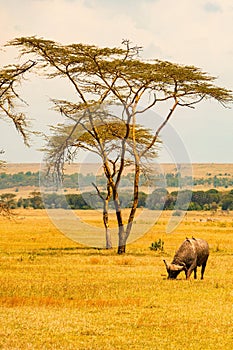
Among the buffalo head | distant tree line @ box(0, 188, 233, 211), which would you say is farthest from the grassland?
distant tree line @ box(0, 188, 233, 211)

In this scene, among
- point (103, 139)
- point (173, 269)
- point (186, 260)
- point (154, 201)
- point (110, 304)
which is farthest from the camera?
point (154, 201)

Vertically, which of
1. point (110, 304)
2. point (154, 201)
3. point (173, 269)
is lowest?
point (110, 304)

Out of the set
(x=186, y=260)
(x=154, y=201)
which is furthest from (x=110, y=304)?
(x=154, y=201)

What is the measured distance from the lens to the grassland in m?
12.7

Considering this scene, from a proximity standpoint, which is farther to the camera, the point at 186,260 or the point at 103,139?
the point at 103,139

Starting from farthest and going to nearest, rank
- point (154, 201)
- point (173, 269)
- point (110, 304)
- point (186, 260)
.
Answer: point (154, 201) < point (186, 260) < point (173, 269) < point (110, 304)

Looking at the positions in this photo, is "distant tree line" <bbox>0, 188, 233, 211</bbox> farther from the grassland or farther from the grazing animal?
the grazing animal

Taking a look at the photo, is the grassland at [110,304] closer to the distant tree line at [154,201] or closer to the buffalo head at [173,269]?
the buffalo head at [173,269]

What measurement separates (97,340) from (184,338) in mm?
1502

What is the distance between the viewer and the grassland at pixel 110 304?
502 inches

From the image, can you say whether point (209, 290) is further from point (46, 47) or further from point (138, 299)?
point (46, 47)

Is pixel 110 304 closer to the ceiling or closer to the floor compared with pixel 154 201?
closer to the floor

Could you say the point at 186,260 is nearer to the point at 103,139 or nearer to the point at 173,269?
the point at 173,269

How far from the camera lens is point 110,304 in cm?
1716
